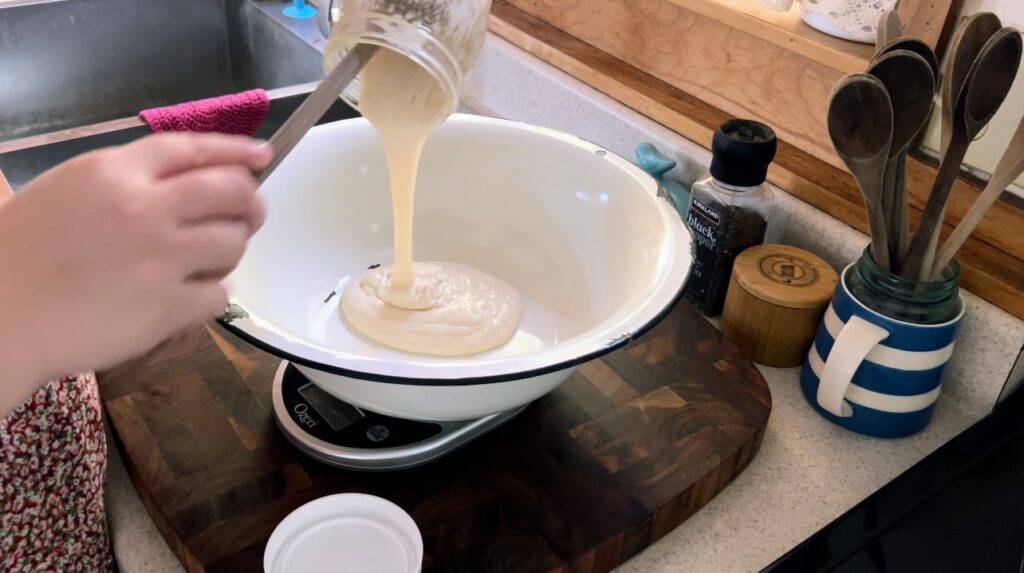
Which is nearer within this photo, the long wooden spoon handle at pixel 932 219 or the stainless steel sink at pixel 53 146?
the long wooden spoon handle at pixel 932 219

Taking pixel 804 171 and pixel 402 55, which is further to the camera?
pixel 804 171

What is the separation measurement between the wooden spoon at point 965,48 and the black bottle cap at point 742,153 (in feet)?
0.60

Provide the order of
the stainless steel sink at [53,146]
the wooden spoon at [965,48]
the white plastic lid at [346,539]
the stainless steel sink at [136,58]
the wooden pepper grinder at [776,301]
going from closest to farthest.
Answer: the white plastic lid at [346,539]
the wooden spoon at [965,48]
the wooden pepper grinder at [776,301]
the stainless steel sink at [53,146]
the stainless steel sink at [136,58]

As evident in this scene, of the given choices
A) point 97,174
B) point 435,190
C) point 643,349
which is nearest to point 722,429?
point 643,349

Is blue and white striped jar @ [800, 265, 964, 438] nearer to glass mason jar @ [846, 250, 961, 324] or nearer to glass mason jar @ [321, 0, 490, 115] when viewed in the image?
glass mason jar @ [846, 250, 961, 324]

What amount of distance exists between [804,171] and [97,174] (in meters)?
0.73

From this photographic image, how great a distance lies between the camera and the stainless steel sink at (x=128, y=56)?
53.6 inches

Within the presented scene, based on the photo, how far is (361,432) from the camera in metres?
0.70

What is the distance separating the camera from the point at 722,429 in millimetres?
753

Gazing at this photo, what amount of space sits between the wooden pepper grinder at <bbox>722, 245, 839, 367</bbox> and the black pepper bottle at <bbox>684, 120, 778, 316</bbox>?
3cm

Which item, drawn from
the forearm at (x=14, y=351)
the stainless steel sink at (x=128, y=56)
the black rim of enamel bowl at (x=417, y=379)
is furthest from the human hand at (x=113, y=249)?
the stainless steel sink at (x=128, y=56)

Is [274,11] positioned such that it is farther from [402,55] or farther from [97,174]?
[97,174]

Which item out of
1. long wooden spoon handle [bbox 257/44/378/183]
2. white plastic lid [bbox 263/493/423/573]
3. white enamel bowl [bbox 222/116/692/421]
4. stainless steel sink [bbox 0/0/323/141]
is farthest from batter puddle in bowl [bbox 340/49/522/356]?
stainless steel sink [bbox 0/0/323/141]

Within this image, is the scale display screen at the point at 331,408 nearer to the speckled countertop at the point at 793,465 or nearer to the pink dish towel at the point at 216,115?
the speckled countertop at the point at 793,465
